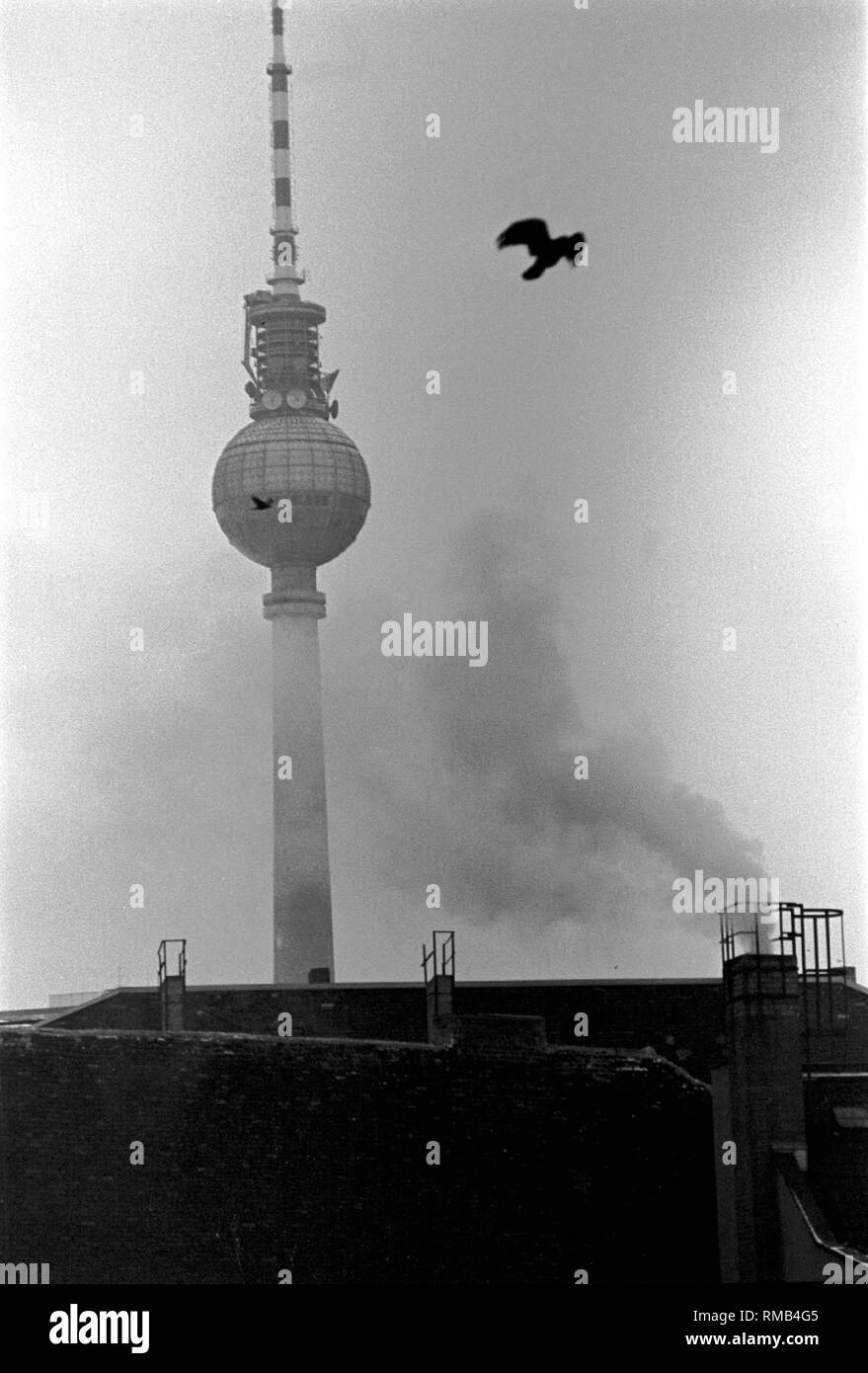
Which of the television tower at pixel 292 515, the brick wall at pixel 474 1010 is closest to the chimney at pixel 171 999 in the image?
the brick wall at pixel 474 1010

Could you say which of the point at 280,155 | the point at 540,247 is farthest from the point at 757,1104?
the point at 280,155

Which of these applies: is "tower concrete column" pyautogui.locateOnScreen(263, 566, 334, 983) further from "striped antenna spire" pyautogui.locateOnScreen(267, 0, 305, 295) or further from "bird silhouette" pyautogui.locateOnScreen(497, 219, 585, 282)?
"bird silhouette" pyautogui.locateOnScreen(497, 219, 585, 282)

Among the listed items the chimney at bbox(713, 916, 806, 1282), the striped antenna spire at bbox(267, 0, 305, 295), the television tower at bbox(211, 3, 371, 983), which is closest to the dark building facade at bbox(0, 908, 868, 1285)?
the chimney at bbox(713, 916, 806, 1282)

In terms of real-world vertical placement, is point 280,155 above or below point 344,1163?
above

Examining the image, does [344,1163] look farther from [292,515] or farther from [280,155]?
[292,515]

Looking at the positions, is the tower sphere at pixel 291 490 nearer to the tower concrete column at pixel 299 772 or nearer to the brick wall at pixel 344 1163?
the tower concrete column at pixel 299 772
